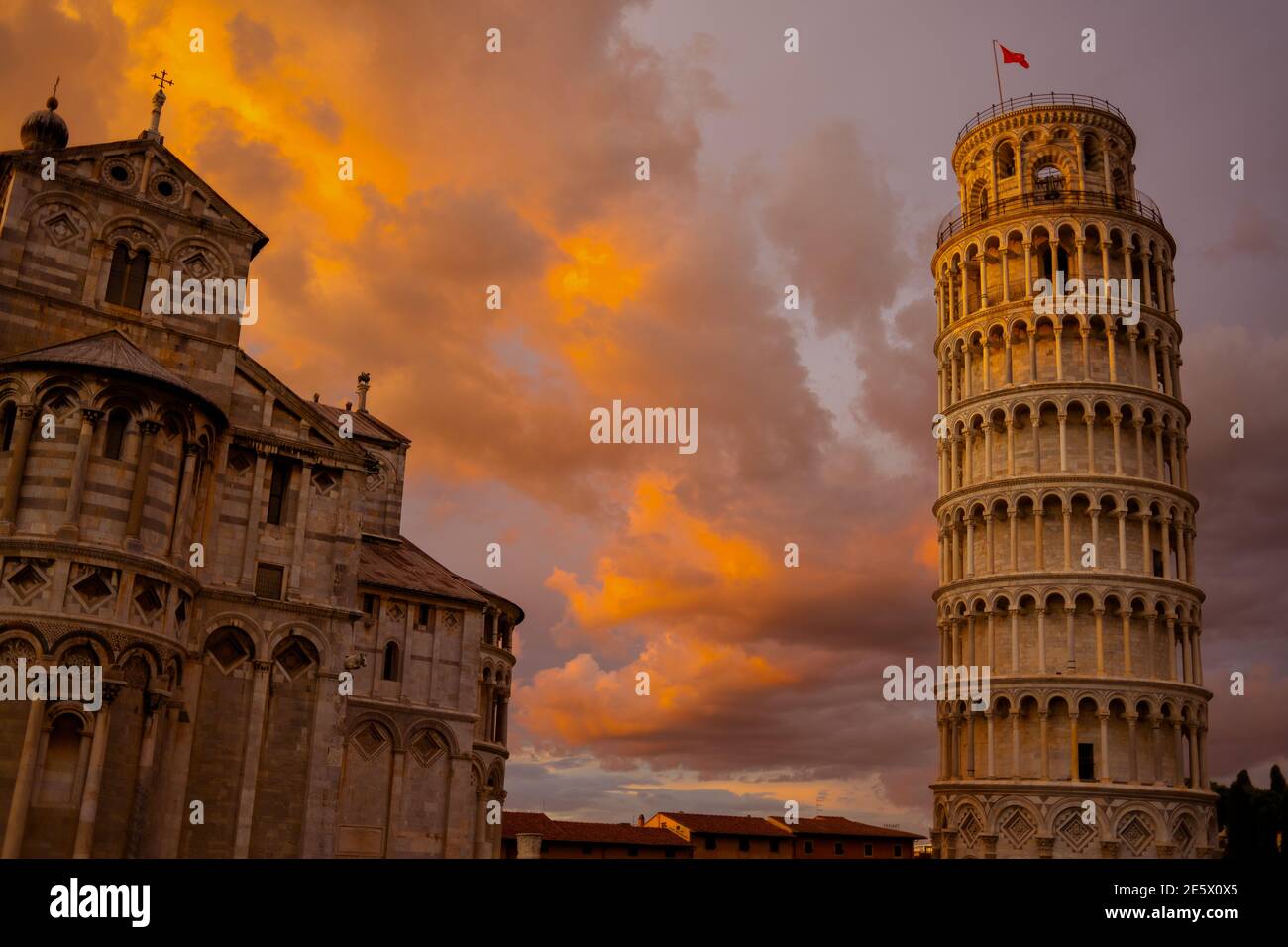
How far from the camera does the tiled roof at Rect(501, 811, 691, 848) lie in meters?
72.9

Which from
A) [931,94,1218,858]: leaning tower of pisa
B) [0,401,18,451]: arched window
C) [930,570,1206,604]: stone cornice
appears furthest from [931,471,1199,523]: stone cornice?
[0,401,18,451]: arched window

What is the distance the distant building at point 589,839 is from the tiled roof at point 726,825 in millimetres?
2071

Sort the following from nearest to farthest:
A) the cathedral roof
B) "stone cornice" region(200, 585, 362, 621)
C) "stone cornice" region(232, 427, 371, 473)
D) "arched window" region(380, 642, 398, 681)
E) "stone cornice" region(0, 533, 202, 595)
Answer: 1. "stone cornice" region(0, 533, 202, 595)
2. the cathedral roof
3. "stone cornice" region(200, 585, 362, 621)
4. "stone cornice" region(232, 427, 371, 473)
5. "arched window" region(380, 642, 398, 681)

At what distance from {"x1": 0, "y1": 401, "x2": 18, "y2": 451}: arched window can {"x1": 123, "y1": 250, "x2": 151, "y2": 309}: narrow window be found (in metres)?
5.25

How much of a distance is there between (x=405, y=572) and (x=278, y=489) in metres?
13.8

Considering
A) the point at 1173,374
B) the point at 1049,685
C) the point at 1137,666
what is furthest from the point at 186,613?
the point at 1173,374

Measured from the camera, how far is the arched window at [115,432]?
2741 centimetres

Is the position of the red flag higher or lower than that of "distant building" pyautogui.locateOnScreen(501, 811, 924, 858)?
higher

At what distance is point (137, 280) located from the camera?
3141cm

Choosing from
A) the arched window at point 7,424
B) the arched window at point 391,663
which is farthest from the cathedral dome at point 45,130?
the arched window at point 391,663

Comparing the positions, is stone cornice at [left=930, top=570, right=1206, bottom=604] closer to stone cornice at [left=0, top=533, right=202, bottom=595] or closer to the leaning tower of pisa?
the leaning tower of pisa

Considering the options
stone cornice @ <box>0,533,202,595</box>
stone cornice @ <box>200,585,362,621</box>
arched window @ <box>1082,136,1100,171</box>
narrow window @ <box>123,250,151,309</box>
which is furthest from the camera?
arched window @ <box>1082,136,1100,171</box>
